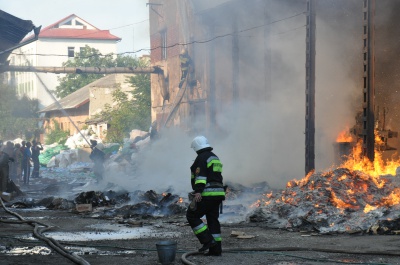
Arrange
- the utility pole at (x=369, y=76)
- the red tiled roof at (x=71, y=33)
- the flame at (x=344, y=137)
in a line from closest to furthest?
1. the utility pole at (x=369, y=76)
2. the flame at (x=344, y=137)
3. the red tiled roof at (x=71, y=33)

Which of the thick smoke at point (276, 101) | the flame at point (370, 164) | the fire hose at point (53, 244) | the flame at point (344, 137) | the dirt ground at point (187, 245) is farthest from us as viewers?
the thick smoke at point (276, 101)

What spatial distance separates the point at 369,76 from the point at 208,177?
697 cm

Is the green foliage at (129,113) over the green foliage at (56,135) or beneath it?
over

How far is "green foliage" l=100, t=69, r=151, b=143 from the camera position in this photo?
1709 inches

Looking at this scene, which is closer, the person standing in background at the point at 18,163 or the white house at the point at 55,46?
the person standing in background at the point at 18,163

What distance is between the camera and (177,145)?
25500 millimetres

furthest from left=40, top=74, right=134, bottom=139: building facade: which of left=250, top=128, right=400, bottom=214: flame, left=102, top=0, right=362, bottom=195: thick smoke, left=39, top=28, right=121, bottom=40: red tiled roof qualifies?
left=250, top=128, right=400, bottom=214: flame

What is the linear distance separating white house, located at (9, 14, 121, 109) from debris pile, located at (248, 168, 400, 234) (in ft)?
230

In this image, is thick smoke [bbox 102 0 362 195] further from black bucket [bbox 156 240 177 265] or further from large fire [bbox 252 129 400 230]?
black bucket [bbox 156 240 177 265]

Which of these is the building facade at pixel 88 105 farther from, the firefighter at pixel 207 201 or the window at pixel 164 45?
the firefighter at pixel 207 201

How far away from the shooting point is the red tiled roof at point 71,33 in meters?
83.6

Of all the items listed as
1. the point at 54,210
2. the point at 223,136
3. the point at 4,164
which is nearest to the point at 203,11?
the point at 223,136

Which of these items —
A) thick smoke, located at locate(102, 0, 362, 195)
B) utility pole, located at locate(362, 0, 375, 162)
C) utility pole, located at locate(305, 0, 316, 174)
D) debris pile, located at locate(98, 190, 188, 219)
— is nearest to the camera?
debris pile, located at locate(98, 190, 188, 219)

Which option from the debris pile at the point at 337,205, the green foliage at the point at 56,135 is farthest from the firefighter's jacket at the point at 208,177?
the green foliage at the point at 56,135
